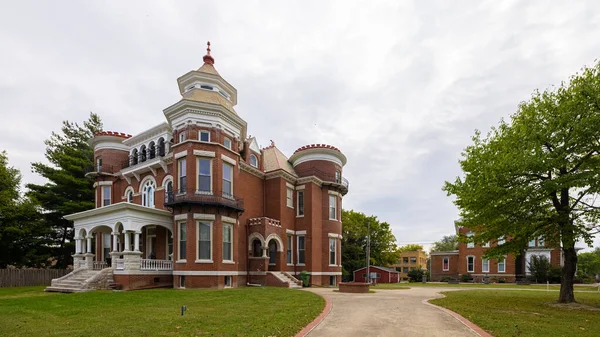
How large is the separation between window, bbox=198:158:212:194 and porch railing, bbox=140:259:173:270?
5196 mm

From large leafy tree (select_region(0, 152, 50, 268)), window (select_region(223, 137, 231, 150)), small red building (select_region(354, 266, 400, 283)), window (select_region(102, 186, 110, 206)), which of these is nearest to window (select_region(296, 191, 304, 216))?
window (select_region(223, 137, 231, 150))

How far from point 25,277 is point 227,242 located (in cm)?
1640

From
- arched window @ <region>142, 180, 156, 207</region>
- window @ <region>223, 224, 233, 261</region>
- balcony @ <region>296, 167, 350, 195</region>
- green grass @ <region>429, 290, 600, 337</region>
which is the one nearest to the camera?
green grass @ <region>429, 290, 600, 337</region>

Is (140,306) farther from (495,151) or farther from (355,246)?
(355,246)

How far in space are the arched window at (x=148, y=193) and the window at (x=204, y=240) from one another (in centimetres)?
717

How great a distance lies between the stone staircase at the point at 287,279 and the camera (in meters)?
24.1

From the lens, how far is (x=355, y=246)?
167 ft

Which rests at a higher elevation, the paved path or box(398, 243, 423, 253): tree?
the paved path

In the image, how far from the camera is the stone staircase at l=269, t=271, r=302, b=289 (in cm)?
2413

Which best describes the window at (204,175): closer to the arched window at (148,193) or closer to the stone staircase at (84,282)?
the arched window at (148,193)

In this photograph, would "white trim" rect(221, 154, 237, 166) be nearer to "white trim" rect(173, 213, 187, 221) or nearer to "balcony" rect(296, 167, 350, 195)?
"white trim" rect(173, 213, 187, 221)

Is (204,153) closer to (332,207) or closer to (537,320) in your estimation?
(332,207)

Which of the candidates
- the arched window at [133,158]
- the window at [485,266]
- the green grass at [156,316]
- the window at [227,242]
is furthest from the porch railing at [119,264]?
the window at [485,266]

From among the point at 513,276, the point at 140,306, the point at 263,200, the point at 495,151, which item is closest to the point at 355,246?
the point at 513,276
